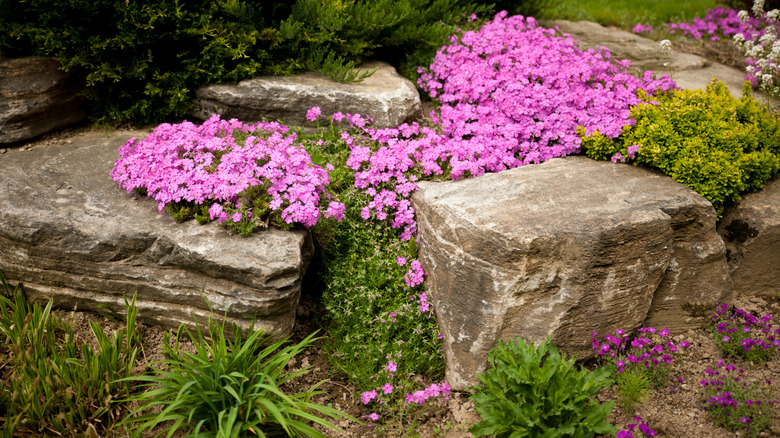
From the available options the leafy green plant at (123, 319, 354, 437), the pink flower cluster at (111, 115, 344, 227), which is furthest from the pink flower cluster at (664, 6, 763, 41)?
the leafy green plant at (123, 319, 354, 437)

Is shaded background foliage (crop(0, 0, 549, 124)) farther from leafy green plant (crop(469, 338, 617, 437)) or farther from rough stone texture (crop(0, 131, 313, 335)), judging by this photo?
leafy green plant (crop(469, 338, 617, 437))

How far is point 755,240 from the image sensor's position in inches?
166

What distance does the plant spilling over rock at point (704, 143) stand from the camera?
4.19 m

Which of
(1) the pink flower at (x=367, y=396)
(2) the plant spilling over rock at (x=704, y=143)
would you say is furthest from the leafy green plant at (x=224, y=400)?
(2) the plant spilling over rock at (x=704, y=143)

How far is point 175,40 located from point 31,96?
51.9 inches

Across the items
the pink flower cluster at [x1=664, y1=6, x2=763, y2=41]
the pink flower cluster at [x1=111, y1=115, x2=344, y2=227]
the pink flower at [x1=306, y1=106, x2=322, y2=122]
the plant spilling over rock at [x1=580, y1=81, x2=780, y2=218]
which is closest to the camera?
the pink flower cluster at [x1=111, y1=115, x2=344, y2=227]

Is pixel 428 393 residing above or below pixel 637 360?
below

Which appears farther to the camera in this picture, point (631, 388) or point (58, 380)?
point (631, 388)

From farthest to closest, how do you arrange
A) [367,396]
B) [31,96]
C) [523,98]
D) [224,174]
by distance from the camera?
[523,98] < [31,96] < [224,174] < [367,396]

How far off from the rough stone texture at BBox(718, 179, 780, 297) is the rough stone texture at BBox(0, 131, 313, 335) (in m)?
3.34

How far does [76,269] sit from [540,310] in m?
3.25

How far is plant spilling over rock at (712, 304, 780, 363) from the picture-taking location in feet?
12.2

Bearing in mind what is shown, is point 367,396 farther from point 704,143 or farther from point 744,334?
point 704,143

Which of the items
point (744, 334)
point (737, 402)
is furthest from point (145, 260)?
point (744, 334)
